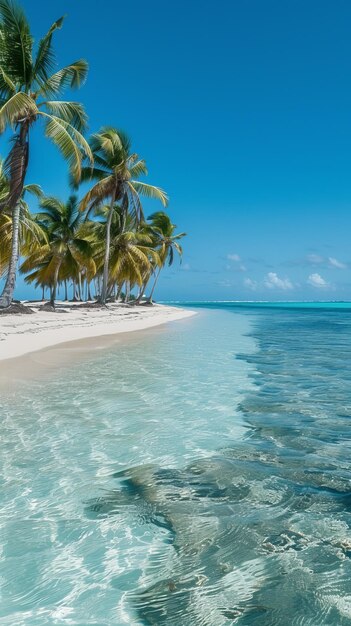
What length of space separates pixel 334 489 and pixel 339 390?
430 centimetres

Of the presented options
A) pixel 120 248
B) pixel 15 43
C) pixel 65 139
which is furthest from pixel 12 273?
pixel 120 248

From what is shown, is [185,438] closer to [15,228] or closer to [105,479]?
[105,479]

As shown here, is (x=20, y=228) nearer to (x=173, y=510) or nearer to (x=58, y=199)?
(x=58, y=199)

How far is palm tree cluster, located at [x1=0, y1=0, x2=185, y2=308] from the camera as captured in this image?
1877 cm

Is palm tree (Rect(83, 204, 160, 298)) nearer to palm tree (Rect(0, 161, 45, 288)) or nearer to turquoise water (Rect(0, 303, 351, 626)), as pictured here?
palm tree (Rect(0, 161, 45, 288))

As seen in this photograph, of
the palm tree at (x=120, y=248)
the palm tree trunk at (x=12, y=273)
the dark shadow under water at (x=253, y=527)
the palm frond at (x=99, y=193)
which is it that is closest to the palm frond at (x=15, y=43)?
the palm tree trunk at (x=12, y=273)

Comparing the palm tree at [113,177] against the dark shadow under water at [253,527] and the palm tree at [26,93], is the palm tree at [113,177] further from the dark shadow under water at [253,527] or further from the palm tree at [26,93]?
the dark shadow under water at [253,527]

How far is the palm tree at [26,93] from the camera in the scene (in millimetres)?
18406

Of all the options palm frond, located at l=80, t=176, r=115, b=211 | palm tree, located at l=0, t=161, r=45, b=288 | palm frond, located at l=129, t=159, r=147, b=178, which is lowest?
palm tree, located at l=0, t=161, r=45, b=288

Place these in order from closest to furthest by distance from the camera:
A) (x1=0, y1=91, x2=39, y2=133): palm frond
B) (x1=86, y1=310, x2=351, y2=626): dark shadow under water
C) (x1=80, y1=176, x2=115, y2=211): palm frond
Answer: (x1=86, y1=310, x2=351, y2=626): dark shadow under water < (x1=0, y1=91, x2=39, y2=133): palm frond < (x1=80, y1=176, x2=115, y2=211): palm frond

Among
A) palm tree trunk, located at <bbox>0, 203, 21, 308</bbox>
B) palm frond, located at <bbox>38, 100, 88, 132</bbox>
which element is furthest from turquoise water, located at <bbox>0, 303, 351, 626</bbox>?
palm frond, located at <bbox>38, 100, 88, 132</bbox>

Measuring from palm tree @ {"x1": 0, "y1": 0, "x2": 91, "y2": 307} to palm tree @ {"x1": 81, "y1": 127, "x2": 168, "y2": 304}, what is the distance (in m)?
9.89

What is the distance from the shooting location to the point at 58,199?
33688 millimetres

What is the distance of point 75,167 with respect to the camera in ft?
62.6
